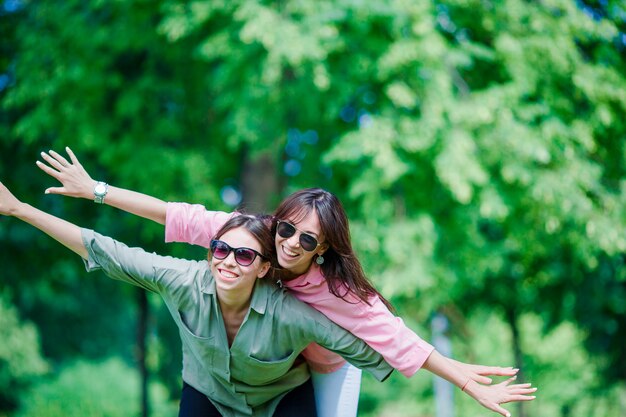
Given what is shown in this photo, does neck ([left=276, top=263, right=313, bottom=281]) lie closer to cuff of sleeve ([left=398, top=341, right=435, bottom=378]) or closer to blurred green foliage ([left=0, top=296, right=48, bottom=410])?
cuff of sleeve ([left=398, top=341, right=435, bottom=378])

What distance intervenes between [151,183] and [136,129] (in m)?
0.82

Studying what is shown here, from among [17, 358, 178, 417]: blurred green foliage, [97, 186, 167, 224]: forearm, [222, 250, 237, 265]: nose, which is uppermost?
[97, 186, 167, 224]: forearm

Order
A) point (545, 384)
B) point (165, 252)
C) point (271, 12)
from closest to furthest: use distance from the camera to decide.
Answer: point (271, 12) → point (165, 252) → point (545, 384)

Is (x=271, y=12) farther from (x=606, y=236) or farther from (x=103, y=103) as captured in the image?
(x=606, y=236)

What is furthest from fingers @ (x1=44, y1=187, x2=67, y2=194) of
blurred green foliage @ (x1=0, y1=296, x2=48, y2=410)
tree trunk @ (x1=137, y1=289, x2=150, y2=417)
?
blurred green foliage @ (x1=0, y1=296, x2=48, y2=410)

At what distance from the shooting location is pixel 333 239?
116 inches

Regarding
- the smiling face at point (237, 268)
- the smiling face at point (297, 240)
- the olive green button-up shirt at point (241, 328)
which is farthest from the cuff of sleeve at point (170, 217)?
the smiling face at point (297, 240)

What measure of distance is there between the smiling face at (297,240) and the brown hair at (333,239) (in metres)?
0.01

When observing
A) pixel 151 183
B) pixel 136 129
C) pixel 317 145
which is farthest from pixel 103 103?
pixel 317 145

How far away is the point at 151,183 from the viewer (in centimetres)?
672

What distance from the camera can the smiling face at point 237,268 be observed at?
2.82m

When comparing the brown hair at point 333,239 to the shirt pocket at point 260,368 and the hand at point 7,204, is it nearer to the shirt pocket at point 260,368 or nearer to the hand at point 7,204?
the shirt pocket at point 260,368

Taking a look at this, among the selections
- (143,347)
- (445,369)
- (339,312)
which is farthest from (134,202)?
(143,347)

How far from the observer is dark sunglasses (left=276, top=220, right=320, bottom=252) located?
2.87m
